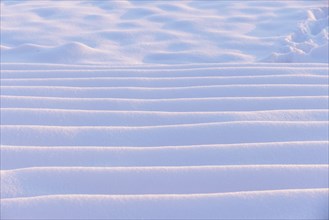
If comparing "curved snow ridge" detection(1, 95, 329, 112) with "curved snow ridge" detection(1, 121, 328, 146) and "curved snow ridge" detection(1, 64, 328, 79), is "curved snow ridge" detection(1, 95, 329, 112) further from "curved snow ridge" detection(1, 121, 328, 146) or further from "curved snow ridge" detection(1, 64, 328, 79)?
"curved snow ridge" detection(1, 64, 328, 79)

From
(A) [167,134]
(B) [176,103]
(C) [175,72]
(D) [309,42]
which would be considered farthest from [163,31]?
(A) [167,134]

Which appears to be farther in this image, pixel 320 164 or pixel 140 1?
pixel 140 1

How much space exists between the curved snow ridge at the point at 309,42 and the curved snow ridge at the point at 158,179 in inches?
70.6

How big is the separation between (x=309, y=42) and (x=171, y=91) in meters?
1.50

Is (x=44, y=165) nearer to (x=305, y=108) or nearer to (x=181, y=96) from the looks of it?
(x=181, y=96)

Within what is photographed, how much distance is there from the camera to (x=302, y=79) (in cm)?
297

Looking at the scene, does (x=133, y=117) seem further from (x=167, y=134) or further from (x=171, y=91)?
(x=171, y=91)

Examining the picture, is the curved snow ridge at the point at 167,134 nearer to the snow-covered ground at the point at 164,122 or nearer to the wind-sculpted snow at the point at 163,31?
the snow-covered ground at the point at 164,122

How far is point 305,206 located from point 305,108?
95cm

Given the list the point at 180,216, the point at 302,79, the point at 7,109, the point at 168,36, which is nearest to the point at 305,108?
the point at 302,79

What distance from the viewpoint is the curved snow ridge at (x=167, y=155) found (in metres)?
2.00

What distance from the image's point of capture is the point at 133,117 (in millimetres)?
2428

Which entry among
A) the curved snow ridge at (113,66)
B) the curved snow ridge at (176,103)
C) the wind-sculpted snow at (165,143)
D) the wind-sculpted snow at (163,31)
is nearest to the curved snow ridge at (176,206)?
the wind-sculpted snow at (165,143)

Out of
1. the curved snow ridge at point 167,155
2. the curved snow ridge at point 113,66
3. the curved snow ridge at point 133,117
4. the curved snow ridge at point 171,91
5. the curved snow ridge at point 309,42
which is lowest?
the curved snow ridge at point 167,155
